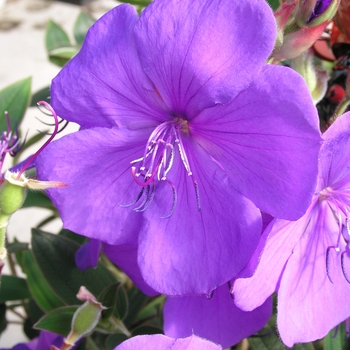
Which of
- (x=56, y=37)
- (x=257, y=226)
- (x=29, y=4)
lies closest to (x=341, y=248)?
(x=257, y=226)

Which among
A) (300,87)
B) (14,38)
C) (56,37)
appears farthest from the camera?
(14,38)

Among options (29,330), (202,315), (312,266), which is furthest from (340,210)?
(29,330)

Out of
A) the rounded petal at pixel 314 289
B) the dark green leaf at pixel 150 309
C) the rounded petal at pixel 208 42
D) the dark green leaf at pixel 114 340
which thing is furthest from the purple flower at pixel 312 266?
the dark green leaf at pixel 150 309

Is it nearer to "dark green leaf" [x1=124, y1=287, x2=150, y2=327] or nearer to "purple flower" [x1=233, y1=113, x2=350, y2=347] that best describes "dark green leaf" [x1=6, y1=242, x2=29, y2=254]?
"dark green leaf" [x1=124, y1=287, x2=150, y2=327]

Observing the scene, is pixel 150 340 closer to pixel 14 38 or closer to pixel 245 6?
pixel 245 6

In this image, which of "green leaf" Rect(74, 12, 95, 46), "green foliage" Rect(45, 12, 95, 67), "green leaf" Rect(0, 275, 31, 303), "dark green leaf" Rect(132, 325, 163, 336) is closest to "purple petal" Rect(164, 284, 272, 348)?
"dark green leaf" Rect(132, 325, 163, 336)
